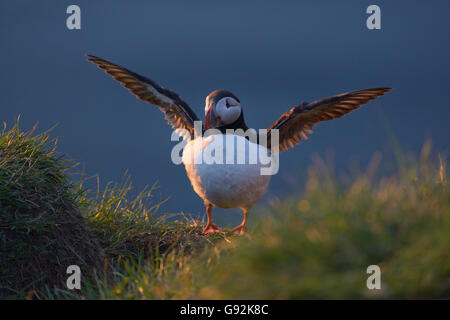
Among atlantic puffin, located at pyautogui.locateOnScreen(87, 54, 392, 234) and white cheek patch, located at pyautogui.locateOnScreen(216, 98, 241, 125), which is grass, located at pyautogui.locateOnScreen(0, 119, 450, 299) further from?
white cheek patch, located at pyautogui.locateOnScreen(216, 98, 241, 125)

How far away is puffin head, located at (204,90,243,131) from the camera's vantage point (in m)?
6.39

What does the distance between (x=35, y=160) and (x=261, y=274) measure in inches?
145

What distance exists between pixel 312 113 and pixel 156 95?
2.18 meters

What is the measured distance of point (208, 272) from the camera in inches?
162

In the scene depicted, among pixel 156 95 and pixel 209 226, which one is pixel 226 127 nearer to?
pixel 156 95

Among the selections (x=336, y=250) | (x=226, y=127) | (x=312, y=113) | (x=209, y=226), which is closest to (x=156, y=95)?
(x=226, y=127)

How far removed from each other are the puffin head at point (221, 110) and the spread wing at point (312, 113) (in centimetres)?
67

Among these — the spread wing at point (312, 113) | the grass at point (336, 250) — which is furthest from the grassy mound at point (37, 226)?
the spread wing at point (312, 113)

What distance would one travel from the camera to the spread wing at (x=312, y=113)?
6.58 meters

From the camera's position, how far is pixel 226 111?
639 cm

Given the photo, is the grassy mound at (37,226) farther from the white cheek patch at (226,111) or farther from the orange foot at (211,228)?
the white cheek patch at (226,111)

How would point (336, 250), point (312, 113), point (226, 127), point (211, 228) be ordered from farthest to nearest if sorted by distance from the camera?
point (211, 228) < point (312, 113) < point (226, 127) < point (336, 250)

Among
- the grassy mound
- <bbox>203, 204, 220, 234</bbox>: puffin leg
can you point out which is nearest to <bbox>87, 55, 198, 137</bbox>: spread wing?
<bbox>203, 204, 220, 234</bbox>: puffin leg
